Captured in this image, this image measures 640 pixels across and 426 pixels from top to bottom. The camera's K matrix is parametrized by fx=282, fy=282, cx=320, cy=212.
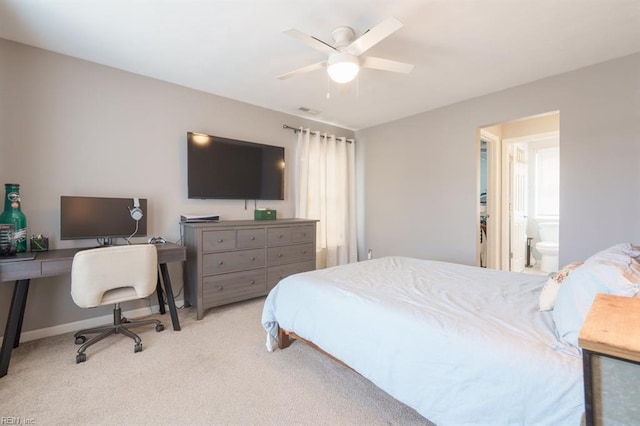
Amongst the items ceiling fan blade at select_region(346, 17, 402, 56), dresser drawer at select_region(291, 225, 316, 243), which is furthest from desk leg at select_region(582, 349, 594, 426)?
dresser drawer at select_region(291, 225, 316, 243)

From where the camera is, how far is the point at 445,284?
1.94 meters

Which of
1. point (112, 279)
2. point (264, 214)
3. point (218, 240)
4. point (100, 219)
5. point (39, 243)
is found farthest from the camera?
point (264, 214)

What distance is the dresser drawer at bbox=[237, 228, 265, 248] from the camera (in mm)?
3047

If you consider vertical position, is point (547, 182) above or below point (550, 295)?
above

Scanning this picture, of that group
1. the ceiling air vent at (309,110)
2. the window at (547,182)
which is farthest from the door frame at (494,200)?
the ceiling air vent at (309,110)

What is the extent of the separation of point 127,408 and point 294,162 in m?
3.25

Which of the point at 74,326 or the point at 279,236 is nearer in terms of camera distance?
the point at 74,326

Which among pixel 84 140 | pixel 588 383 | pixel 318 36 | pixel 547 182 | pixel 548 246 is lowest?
pixel 548 246

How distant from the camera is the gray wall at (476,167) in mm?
2539

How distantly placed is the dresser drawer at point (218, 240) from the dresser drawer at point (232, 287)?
29 centimetres

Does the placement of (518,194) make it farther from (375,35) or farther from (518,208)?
(375,35)

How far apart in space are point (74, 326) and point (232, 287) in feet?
4.56

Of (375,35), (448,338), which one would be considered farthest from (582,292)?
(375,35)

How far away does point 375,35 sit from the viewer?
1798mm
